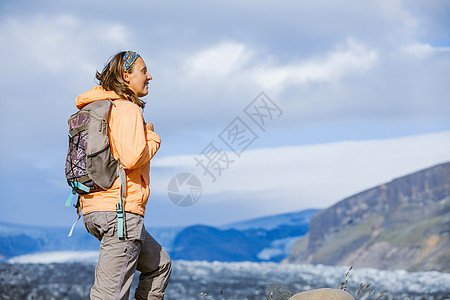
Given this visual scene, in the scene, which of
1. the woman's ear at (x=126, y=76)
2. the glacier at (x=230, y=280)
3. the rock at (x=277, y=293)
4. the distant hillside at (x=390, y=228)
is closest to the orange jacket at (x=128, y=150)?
the woman's ear at (x=126, y=76)

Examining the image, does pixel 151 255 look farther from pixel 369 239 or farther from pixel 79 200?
pixel 369 239

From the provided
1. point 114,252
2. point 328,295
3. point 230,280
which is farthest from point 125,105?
point 230,280

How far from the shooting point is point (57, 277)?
13.6 meters

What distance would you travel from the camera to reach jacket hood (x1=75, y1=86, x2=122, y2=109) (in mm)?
3772

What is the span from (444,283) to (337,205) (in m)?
16.4

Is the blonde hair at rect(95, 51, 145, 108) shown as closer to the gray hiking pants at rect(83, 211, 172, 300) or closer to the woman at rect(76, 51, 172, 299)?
the woman at rect(76, 51, 172, 299)

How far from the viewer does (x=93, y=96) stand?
3.78m

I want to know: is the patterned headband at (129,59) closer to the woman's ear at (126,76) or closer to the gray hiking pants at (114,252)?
the woman's ear at (126,76)

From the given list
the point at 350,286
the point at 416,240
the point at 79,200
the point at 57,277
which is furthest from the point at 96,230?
the point at 416,240

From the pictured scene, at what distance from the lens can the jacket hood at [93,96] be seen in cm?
377

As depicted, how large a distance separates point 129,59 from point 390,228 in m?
22.0

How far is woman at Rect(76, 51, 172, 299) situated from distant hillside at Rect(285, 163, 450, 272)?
17.2 m

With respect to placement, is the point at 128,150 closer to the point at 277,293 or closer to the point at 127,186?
the point at 127,186

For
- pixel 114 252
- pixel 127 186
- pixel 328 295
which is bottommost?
pixel 328 295
